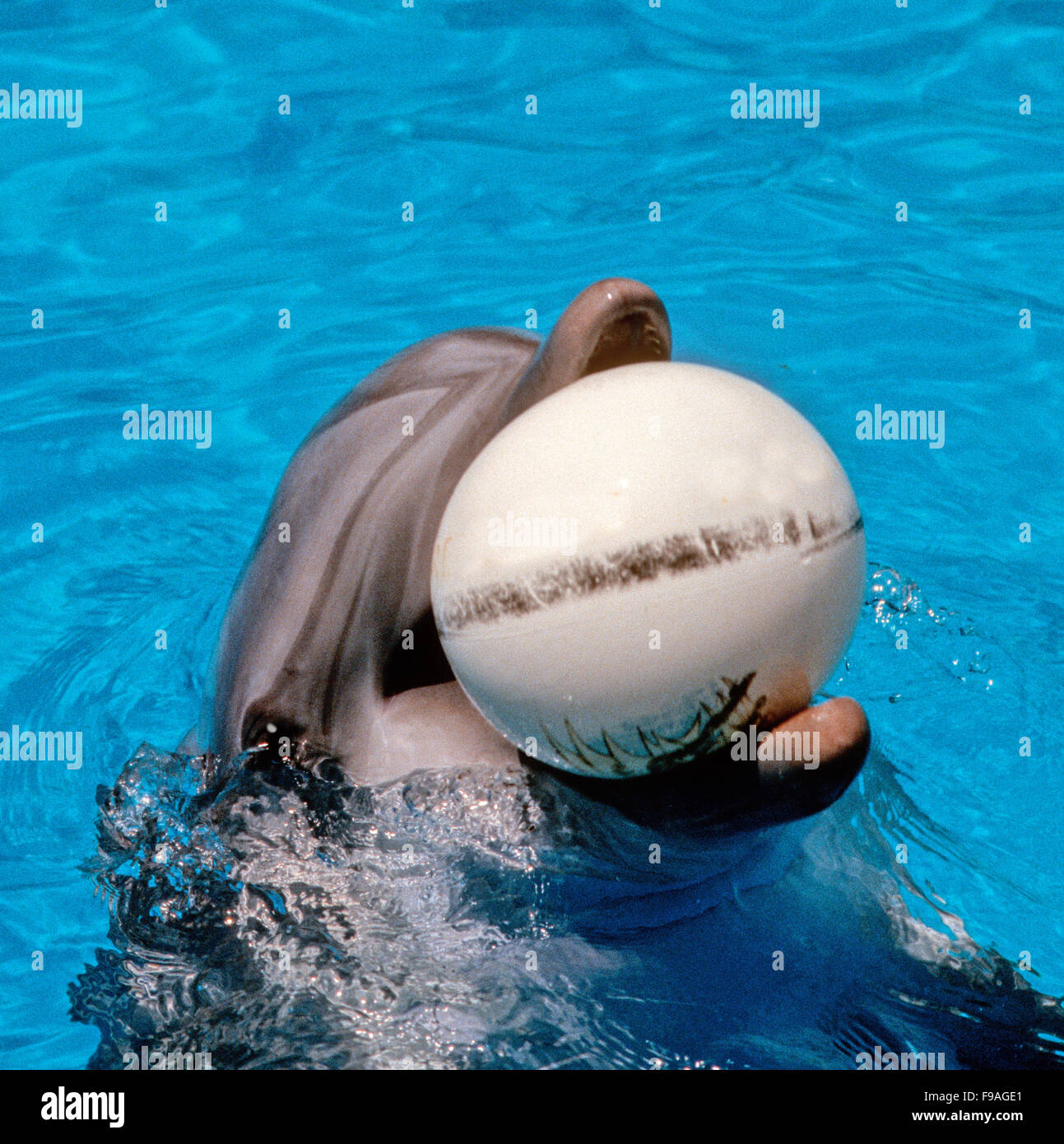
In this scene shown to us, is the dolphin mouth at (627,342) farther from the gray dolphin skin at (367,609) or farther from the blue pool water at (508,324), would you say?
the blue pool water at (508,324)

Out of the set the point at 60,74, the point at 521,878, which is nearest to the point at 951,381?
the point at 521,878

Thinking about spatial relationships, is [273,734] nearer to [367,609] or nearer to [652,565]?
[367,609]

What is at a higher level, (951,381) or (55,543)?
(951,381)

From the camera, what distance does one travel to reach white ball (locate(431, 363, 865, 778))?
2.04 m

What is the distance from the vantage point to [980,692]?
4289 mm

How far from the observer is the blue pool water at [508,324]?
2676mm

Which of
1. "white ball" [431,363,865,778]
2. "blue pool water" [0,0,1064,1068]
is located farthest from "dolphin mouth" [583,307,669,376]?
"blue pool water" [0,0,1064,1068]

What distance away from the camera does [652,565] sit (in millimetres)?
2035

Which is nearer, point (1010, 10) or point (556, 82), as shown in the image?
point (556, 82)

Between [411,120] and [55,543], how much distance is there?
290 cm

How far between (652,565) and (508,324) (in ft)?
14.0

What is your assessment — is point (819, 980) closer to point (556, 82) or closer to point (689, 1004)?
point (689, 1004)

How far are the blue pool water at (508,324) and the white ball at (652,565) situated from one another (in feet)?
1.69

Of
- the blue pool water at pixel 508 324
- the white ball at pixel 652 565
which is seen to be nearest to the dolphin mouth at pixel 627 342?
the white ball at pixel 652 565
